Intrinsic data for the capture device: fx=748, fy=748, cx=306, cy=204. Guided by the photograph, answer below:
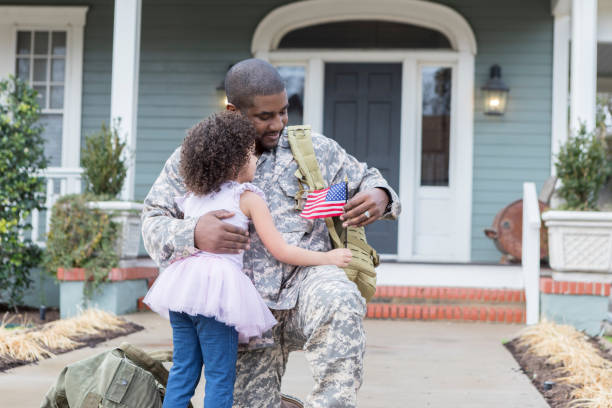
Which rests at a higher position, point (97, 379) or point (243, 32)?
point (243, 32)

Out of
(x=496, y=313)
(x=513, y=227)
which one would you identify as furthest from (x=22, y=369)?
(x=513, y=227)

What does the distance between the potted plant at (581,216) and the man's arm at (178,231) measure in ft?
12.8

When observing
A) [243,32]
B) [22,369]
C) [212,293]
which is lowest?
[22,369]

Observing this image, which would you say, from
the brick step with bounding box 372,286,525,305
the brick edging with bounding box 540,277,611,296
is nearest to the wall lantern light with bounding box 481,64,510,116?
the brick step with bounding box 372,286,525,305

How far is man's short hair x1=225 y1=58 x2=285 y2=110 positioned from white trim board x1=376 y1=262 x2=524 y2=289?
14.0ft

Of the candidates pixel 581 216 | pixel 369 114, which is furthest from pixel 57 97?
pixel 581 216

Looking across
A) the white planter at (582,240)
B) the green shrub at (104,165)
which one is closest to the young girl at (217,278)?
the white planter at (582,240)

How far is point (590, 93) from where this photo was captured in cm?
668

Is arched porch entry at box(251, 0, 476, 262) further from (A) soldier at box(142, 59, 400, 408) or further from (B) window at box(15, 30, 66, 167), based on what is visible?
(A) soldier at box(142, 59, 400, 408)

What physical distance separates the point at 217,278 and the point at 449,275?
4776 millimetres

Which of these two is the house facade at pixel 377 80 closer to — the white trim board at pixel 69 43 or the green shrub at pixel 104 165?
the white trim board at pixel 69 43

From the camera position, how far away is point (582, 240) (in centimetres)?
580

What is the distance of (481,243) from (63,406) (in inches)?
250

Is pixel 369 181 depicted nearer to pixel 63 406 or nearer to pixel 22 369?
pixel 63 406
